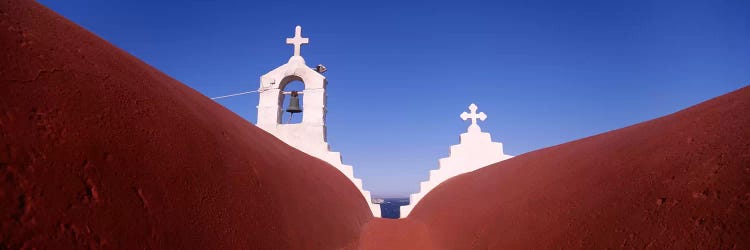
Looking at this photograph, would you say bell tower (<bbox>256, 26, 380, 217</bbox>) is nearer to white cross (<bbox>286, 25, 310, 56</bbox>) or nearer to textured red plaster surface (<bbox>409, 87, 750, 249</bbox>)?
white cross (<bbox>286, 25, 310, 56</bbox>)

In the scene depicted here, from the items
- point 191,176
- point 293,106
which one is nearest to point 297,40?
point 293,106

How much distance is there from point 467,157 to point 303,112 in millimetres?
4638

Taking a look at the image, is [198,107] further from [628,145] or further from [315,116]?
[315,116]

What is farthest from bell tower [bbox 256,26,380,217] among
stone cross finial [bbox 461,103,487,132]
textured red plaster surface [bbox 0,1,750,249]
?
textured red plaster surface [bbox 0,1,750,249]

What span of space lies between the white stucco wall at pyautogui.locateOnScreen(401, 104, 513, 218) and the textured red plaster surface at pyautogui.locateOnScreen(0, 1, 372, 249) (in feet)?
25.7

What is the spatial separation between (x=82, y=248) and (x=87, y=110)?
54 cm

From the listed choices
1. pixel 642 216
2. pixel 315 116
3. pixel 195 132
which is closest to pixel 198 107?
pixel 195 132

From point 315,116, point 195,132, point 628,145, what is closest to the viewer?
point 195,132

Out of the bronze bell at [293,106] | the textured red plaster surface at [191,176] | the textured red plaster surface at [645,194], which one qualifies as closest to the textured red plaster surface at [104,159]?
the textured red plaster surface at [191,176]

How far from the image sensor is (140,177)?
4.38ft

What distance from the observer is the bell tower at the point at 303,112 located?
8180 mm

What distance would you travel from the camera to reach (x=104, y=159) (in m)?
1.23

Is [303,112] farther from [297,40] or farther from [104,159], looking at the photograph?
[104,159]

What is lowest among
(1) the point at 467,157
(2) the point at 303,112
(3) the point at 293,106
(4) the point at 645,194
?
(4) the point at 645,194
